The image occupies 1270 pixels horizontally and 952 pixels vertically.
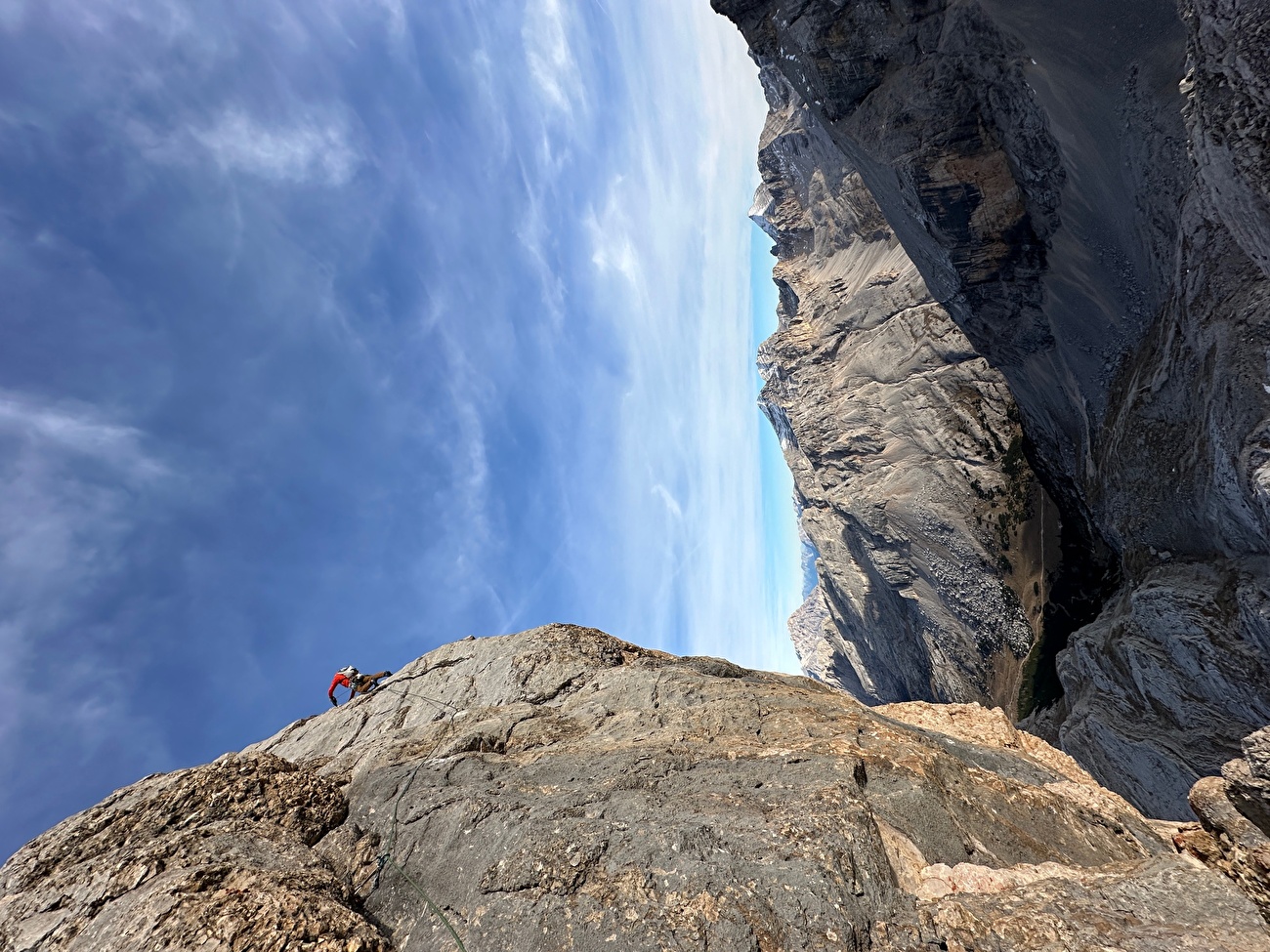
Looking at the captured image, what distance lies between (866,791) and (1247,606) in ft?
76.4

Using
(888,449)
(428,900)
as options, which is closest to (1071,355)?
(888,449)

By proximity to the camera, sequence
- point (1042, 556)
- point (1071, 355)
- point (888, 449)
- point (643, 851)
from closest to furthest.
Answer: point (643, 851)
point (1071, 355)
point (1042, 556)
point (888, 449)

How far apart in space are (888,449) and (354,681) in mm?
46804

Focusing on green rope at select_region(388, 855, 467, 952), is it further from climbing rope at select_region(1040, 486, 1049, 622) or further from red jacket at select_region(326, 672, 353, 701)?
climbing rope at select_region(1040, 486, 1049, 622)

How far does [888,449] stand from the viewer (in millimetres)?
52844

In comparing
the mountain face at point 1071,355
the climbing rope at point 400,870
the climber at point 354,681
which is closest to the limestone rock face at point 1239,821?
the climbing rope at point 400,870

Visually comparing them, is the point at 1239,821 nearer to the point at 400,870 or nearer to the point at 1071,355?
the point at 400,870

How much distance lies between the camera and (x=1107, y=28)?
23.9m

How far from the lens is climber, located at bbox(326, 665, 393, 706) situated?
25.9m

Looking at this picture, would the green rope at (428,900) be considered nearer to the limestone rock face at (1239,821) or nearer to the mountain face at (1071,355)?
the limestone rock face at (1239,821)

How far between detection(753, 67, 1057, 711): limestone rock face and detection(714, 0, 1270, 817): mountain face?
0.91 ft

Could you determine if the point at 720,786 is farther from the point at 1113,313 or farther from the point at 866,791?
the point at 1113,313

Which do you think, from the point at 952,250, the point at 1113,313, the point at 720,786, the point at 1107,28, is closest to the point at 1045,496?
the point at 1113,313

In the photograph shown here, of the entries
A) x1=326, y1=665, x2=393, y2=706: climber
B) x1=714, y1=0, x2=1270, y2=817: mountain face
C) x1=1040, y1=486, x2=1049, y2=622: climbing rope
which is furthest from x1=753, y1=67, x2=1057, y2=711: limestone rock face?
x1=326, y1=665, x2=393, y2=706: climber
